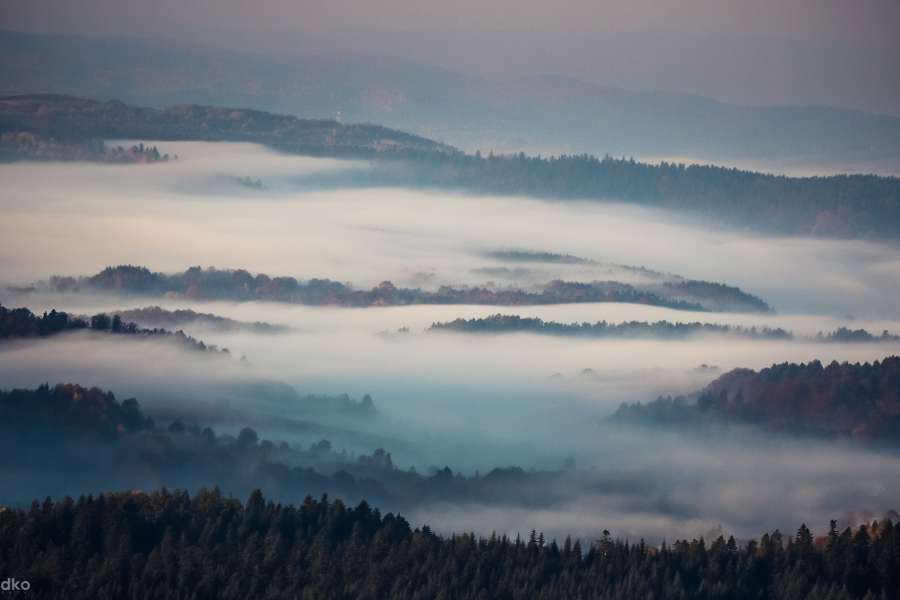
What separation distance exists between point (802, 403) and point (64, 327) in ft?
162

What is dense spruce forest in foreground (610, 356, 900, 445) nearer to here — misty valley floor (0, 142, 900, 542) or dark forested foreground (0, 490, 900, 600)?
misty valley floor (0, 142, 900, 542)

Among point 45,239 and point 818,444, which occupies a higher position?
point 45,239

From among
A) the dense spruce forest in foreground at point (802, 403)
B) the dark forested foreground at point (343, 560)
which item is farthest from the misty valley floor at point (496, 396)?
the dark forested foreground at point (343, 560)

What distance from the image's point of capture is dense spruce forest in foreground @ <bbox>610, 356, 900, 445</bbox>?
441 ft

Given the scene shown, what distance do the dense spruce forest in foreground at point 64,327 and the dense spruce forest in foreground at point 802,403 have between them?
3103 centimetres

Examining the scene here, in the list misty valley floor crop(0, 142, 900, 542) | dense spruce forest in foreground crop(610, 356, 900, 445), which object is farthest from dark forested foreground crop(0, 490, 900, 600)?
dense spruce forest in foreground crop(610, 356, 900, 445)

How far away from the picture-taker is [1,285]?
176m

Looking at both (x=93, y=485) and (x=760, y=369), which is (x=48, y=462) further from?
(x=760, y=369)

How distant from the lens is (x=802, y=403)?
138 m

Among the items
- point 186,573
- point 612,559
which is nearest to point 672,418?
point 612,559

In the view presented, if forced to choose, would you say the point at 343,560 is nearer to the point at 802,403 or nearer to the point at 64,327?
the point at 802,403

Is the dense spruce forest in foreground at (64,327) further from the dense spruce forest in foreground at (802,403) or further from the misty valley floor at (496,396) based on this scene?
the dense spruce forest in foreground at (802,403)

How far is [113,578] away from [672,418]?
8671 cm

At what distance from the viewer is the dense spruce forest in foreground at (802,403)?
134500 mm
